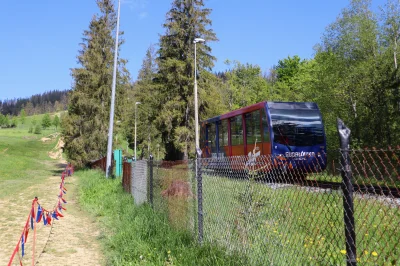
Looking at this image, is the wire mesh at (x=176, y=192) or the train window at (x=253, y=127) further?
the train window at (x=253, y=127)

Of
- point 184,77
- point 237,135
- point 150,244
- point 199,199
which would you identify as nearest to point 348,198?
point 199,199

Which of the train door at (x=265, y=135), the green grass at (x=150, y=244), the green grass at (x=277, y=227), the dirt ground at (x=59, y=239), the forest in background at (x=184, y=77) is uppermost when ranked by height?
the forest in background at (x=184, y=77)

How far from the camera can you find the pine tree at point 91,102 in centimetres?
3419

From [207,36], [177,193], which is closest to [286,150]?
[177,193]

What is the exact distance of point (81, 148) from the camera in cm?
3388

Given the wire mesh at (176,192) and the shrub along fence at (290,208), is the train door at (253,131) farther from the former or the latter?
the shrub along fence at (290,208)

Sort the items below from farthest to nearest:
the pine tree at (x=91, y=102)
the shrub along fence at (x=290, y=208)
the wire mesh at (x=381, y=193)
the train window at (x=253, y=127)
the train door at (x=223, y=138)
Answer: the pine tree at (x=91, y=102) → the train door at (x=223, y=138) → the train window at (x=253, y=127) → the shrub along fence at (x=290, y=208) → the wire mesh at (x=381, y=193)

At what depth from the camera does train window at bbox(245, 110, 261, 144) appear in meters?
15.5

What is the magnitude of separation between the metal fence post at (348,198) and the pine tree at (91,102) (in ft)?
108

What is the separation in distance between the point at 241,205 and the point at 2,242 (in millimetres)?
5475

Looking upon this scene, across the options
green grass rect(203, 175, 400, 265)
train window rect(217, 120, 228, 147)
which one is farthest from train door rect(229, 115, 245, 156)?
green grass rect(203, 175, 400, 265)

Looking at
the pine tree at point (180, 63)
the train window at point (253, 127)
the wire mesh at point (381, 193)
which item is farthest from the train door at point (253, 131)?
the pine tree at point (180, 63)

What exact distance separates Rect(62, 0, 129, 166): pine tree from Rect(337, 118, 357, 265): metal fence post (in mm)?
32895

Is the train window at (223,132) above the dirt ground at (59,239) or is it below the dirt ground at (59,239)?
above
